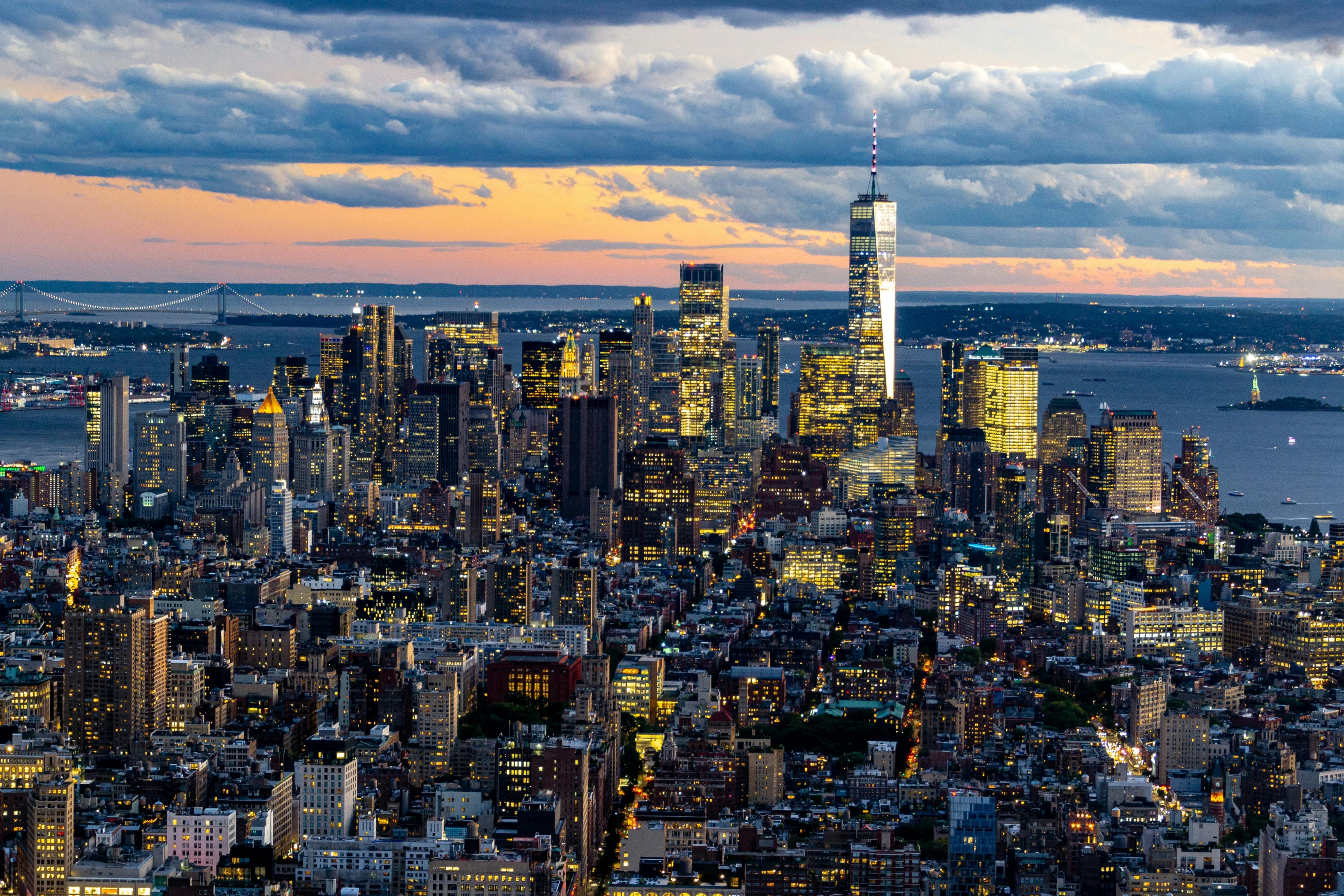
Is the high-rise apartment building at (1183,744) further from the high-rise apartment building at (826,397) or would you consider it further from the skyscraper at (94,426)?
the high-rise apartment building at (826,397)

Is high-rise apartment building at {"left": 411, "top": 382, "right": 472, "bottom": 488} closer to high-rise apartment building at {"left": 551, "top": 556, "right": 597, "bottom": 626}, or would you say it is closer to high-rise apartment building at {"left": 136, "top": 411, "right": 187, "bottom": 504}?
high-rise apartment building at {"left": 136, "top": 411, "right": 187, "bottom": 504}

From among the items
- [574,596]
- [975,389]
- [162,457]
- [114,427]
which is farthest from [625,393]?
[574,596]

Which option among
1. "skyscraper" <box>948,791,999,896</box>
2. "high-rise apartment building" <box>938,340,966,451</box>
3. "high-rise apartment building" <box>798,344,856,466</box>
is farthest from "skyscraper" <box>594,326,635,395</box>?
"skyscraper" <box>948,791,999,896</box>

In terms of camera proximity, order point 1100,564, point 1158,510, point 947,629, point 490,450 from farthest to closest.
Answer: point 490,450
point 1158,510
point 1100,564
point 947,629

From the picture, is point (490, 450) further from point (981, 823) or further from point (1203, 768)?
point (981, 823)

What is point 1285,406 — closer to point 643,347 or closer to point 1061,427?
point 1061,427

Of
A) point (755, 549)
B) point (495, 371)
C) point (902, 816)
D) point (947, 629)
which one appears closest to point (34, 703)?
point (902, 816)

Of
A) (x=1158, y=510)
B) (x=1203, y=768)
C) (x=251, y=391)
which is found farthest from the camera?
(x=251, y=391)
